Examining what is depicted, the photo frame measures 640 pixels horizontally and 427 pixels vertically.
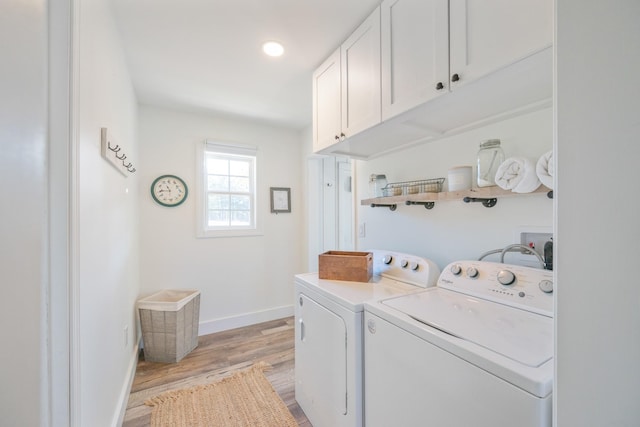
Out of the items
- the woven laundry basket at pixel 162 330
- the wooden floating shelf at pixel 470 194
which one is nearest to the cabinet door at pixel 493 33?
the wooden floating shelf at pixel 470 194

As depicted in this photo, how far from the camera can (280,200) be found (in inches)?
134

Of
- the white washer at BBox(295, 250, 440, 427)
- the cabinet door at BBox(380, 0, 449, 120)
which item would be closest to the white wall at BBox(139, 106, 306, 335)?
the white washer at BBox(295, 250, 440, 427)

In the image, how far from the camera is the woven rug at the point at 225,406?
167 cm

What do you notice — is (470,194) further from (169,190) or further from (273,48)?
(169,190)

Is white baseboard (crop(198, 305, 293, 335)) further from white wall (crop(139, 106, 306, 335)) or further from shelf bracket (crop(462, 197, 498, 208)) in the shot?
shelf bracket (crop(462, 197, 498, 208))

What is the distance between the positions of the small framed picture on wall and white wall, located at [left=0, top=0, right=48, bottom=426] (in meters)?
2.63

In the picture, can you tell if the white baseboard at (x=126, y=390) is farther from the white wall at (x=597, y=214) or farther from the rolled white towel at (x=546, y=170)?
the rolled white towel at (x=546, y=170)

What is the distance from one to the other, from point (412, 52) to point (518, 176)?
0.75m

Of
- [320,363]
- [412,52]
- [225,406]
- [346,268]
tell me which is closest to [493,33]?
[412,52]

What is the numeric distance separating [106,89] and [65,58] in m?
0.62

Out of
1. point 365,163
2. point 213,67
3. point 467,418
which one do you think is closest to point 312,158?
point 365,163

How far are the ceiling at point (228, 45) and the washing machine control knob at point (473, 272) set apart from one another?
4.94ft

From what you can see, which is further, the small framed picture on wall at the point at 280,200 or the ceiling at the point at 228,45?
the small framed picture on wall at the point at 280,200

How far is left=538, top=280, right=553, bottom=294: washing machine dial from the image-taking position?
39.4 inches
